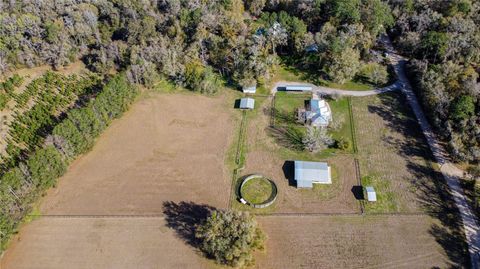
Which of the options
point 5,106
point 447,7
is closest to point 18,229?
point 5,106

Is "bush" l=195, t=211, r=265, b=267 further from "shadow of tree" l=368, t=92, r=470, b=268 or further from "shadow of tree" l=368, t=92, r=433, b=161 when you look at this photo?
"shadow of tree" l=368, t=92, r=433, b=161

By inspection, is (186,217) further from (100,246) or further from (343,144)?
(343,144)

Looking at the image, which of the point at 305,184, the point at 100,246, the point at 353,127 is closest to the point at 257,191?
the point at 305,184

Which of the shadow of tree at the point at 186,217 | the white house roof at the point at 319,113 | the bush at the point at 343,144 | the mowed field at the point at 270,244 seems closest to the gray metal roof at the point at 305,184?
the mowed field at the point at 270,244

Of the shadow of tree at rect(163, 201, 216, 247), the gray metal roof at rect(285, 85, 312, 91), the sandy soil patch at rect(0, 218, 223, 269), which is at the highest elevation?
the gray metal roof at rect(285, 85, 312, 91)

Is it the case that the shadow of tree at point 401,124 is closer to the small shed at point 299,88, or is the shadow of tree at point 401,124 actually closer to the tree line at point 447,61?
the tree line at point 447,61

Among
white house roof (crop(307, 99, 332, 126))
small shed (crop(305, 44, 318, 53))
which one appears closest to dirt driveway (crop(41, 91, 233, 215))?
white house roof (crop(307, 99, 332, 126))
